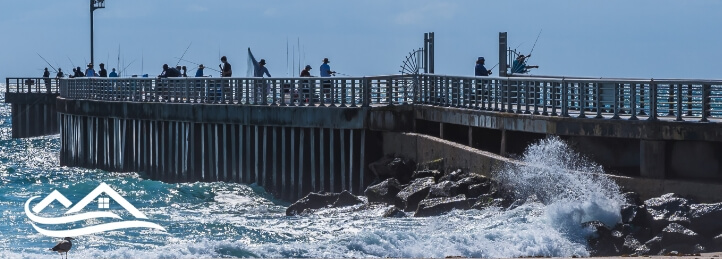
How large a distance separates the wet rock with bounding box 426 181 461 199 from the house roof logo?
4.96 meters

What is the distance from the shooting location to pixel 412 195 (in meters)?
28.1

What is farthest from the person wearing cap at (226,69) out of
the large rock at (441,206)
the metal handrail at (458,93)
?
the large rock at (441,206)

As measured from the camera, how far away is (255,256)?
22172mm

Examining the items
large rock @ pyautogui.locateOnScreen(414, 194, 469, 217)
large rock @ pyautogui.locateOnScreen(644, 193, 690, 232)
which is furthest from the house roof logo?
large rock @ pyautogui.locateOnScreen(644, 193, 690, 232)

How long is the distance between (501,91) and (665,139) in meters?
5.46

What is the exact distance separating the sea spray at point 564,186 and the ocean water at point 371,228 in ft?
0.06

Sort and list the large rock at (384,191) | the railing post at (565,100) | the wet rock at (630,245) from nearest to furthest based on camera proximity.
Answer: the wet rock at (630,245) → the railing post at (565,100) → the large rock at (384,191)

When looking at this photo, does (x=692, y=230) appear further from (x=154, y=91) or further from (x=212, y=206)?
(x=154, y=91)

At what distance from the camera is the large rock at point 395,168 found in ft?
101

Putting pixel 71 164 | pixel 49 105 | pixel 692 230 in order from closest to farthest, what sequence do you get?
1. pixel 692 230
2. pixel 71 164
3. pixel 49 105

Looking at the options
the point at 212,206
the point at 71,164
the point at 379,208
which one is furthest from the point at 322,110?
the point at 71,164

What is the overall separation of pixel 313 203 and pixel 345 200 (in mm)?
624

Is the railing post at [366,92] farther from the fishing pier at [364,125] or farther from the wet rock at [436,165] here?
the wet rock at [436,165]

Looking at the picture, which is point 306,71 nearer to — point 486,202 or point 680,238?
point 486,202
